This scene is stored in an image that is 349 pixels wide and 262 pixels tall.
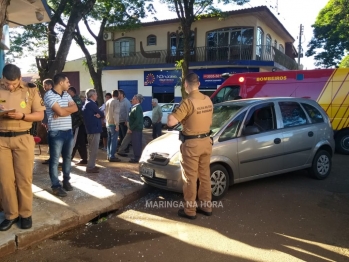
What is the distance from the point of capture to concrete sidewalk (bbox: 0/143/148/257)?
11.8ft

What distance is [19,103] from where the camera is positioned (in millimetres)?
3504

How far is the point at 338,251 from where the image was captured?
3.41 m

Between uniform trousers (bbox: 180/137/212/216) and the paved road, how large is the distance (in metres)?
0.30

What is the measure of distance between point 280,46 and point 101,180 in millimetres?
25313

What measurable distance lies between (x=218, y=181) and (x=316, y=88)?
228 inches

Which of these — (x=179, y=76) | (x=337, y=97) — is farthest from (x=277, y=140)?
(x=179, y=76)

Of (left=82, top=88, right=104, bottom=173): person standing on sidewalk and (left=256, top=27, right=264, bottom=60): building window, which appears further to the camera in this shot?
(left=256, top=27, right=264, bottom=60): building window

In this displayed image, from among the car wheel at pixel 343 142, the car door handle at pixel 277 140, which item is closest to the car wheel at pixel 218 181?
the car door handle at pixel 277 140

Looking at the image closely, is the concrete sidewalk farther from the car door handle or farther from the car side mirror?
the car door handle

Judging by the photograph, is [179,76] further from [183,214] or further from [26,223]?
[26,223]

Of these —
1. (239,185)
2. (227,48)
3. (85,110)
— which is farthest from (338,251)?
(227,48)

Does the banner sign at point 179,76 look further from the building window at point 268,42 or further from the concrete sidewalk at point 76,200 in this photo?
the concrete sidewalk at point 76,200

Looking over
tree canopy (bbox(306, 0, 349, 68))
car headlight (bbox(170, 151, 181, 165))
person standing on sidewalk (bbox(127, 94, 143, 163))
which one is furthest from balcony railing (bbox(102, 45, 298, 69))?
car headlight (bbox(170, 151, 181, 165))

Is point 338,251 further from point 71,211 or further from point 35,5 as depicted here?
point 35,5
